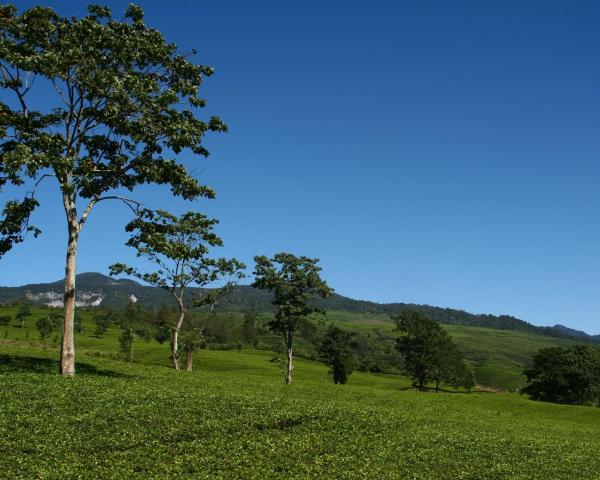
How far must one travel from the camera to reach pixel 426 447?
30344 mm

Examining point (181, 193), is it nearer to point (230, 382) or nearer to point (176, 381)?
point (176, 381)

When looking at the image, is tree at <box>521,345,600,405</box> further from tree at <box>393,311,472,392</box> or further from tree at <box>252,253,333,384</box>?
tree at <box>252,253,333,384</box>

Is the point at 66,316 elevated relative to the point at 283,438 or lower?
elevated

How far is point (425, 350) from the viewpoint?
130 metres

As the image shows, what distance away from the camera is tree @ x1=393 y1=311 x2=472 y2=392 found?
12925 cm

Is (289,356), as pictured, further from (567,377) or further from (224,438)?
(567,377)

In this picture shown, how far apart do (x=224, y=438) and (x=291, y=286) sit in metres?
54.0

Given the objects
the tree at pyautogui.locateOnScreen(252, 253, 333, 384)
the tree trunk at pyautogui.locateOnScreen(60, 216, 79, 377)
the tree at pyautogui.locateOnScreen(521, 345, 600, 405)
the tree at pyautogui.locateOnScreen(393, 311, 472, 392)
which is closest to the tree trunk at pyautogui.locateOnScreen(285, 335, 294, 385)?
the tree at pyautogui.locateOnScreen(252, 253, 333, 384)

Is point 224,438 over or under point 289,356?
over

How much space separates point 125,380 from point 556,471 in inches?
1109

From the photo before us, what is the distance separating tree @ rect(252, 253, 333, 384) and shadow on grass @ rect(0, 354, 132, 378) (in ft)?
117

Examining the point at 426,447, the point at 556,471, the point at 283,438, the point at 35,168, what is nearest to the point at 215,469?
the point at 283,438

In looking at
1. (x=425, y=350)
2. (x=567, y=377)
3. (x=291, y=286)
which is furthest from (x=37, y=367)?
(x=567, y=377)

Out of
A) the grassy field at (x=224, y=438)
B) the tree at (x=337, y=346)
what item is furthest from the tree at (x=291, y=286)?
the tree at (x=337, y=346)
